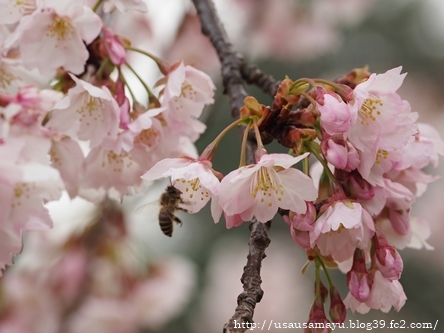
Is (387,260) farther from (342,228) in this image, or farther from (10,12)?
(10,12)

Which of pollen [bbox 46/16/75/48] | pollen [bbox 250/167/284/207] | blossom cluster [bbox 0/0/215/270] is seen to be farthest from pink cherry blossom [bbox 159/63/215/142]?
pollen [bbox 250/167/284/207]

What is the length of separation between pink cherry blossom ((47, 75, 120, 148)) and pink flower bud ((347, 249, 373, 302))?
50 centimetres

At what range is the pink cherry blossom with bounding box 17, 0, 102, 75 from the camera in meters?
1.01

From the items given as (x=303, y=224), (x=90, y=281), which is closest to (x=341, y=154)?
(x=303, y=224)

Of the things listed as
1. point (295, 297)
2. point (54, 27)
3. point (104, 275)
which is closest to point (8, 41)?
point (54, 27)

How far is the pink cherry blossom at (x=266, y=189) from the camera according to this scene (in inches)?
27.9

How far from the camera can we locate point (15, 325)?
2.15 m

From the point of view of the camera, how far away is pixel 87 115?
102 centimetres

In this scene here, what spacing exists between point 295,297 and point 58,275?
7.43 ft

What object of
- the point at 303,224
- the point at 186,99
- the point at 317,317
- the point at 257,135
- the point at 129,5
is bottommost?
the point at 317,317

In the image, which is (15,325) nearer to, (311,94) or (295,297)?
(311,94)

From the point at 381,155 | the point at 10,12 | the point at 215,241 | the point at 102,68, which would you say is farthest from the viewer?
the point at 215,241

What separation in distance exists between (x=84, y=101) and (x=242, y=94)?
31 cm

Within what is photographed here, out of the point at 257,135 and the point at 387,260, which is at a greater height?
the point at 257,135
